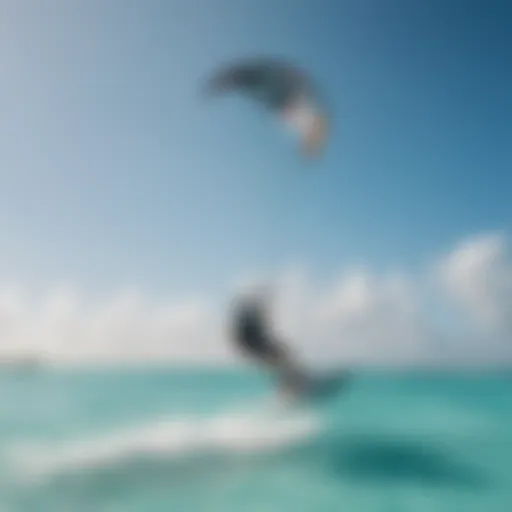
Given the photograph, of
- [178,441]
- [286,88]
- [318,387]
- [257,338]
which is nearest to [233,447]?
[178,441]

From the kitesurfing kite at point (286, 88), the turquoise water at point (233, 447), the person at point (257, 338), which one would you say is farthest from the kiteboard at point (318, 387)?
the kitesurfing kite at point (286, 88)

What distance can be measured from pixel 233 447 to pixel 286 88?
2.61 meters

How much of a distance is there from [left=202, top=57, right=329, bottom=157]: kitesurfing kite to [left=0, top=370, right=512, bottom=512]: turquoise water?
2092 millimetres

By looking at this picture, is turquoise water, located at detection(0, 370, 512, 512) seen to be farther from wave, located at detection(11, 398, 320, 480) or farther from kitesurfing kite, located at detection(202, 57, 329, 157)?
kitesurfing kite, located at detection(202, 57, 329, 157)

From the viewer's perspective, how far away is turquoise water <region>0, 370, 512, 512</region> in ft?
15.2

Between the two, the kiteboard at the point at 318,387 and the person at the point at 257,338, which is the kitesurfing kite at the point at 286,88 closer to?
the person at the point at 257,338

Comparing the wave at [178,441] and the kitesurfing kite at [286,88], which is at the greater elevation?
the kitesurfing kite at [286,88]

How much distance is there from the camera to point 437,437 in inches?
227

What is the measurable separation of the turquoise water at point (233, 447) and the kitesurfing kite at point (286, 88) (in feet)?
6.86

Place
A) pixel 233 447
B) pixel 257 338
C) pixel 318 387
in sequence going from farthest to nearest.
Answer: pixel 233 447, pixel 318 387, pixel 257 338

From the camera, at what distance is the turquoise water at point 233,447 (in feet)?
15.2

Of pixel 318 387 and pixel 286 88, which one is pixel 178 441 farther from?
pixel 286 88

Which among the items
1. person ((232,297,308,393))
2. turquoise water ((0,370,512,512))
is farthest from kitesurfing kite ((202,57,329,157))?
turquoise water ((0,370,512,512))

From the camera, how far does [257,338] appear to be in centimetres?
421
